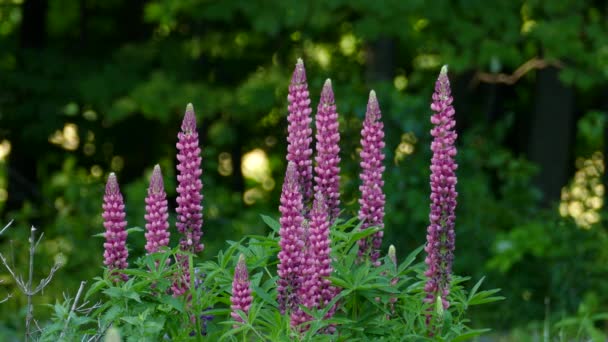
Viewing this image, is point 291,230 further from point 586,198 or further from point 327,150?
point 586,198

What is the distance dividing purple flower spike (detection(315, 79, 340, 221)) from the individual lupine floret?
366 mm

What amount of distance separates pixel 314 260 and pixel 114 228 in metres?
0.82

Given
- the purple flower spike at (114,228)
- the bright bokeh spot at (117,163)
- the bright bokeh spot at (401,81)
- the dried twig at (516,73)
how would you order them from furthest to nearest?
1. the bright bokeh spot at (117,163)
2. the bright bokeh spot at (401,81)
3. the dried twig at (516,73)
4. the purple flower spike at (114,228)

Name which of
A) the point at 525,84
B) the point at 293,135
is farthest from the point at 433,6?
the point at 293,135

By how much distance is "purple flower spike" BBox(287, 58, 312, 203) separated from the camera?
406 cm

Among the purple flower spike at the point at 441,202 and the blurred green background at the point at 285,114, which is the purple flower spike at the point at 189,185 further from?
the blurred green background at the point at 285,114

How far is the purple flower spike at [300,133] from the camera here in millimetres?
4062

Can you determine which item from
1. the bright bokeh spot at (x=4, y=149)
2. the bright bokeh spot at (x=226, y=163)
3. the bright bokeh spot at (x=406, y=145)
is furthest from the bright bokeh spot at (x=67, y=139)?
the bright bokeh spot at (x=406, y=145)

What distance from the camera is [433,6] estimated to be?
12867 mm

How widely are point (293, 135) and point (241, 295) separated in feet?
2.56

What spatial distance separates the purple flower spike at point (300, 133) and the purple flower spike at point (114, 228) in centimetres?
69

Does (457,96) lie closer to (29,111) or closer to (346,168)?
(346,168)

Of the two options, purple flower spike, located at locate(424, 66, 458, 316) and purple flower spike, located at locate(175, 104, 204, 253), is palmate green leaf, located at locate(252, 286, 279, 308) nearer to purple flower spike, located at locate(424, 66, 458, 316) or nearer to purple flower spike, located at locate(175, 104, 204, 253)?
purple flower spike, located at locate(175, 104, 204, 253)

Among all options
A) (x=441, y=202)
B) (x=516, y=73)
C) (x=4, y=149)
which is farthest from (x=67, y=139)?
(x=441, y=202)
